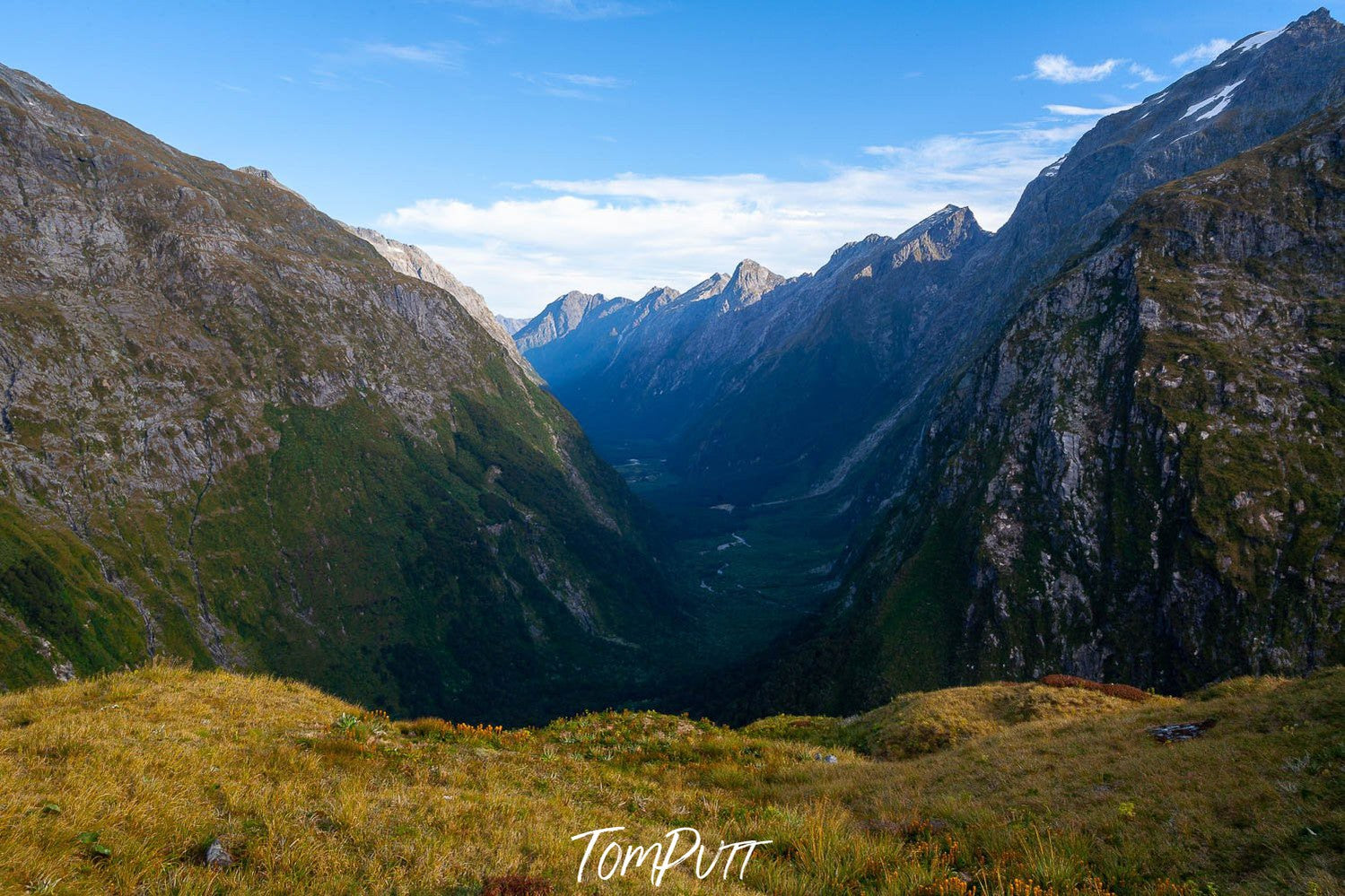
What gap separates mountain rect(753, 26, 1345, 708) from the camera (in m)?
121

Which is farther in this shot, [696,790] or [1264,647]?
[1264,647]

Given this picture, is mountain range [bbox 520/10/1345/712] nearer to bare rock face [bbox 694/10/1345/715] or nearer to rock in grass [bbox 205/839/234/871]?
bare rock face [bbox 694/10/1345/715]

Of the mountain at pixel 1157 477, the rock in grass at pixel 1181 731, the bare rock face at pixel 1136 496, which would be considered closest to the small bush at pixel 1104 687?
the rock in grass at pixel 1181 731

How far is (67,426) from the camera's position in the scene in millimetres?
161500

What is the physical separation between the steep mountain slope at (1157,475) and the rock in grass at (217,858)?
531 feet

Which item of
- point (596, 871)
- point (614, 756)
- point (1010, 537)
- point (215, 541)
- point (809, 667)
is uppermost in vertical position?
point (596, 871)

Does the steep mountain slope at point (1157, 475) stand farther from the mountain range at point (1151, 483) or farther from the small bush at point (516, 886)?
the small bush at point (516, 886)

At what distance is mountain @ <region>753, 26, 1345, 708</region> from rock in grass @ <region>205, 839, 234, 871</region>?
529 ft

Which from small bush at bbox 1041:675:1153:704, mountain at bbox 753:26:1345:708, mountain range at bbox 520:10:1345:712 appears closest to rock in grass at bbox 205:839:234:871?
small bush at bbox 1041:675:1153:704

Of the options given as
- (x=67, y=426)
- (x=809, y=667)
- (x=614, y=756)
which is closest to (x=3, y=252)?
(x=67, y=426)

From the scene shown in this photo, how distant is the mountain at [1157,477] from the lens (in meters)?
121

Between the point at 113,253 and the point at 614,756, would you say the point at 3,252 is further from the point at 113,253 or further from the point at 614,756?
the point at 614,756

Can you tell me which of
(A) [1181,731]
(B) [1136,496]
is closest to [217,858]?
(A) [1181,731]

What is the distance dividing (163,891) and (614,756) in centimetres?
1856
